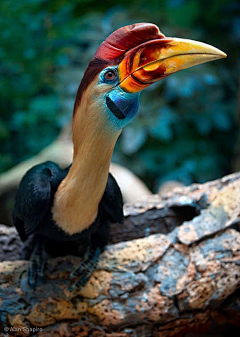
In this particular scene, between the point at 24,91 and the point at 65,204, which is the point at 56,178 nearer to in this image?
the point at 65,204

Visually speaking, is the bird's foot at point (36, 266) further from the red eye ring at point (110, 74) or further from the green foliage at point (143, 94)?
the green foliage at point (143, 94)

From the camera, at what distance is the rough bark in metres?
1.06

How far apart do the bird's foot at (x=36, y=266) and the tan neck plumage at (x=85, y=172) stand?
14 cm

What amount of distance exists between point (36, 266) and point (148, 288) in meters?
0.30

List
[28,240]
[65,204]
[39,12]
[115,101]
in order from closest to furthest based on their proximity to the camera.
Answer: [115,101] → [65,204] → [28,240] → [39,12]

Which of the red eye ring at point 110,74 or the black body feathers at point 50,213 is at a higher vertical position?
the red eye ring at point 110,74

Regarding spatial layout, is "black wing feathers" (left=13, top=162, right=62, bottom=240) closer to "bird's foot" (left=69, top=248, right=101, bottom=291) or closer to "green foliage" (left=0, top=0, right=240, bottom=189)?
"bird's foot" (left=69, top=248, right=101, bottom=291)

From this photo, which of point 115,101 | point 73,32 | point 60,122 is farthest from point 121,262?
point 73,32

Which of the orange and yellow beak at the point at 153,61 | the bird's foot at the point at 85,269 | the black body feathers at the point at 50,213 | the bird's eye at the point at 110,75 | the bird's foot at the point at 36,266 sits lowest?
the bird's foot at the point at 36,266

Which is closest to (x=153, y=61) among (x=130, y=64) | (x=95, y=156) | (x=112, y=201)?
(x=130, y=64)

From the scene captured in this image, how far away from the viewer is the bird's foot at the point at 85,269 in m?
1.09

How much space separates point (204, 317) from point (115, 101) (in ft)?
2.12

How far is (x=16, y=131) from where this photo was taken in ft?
7.73

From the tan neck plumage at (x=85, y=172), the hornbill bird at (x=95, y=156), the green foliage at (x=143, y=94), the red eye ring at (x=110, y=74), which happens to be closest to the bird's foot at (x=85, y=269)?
the hornbill bird at (x=95, y=156)
